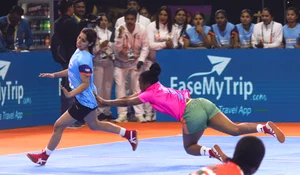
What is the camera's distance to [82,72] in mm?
11742

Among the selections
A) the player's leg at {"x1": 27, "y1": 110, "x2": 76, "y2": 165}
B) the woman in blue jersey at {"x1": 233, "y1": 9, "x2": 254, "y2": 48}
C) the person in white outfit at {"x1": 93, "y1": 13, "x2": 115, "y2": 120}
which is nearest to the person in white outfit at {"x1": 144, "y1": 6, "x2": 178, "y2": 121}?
the person in white outfit at {"x1": 93, "y1": 13, "x2": 115, "y2": 120}

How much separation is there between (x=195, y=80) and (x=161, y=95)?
7189 millimetres

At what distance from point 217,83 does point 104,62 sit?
238cm

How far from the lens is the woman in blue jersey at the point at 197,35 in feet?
58.8

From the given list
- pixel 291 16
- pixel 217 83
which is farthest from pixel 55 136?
pixel 291 16

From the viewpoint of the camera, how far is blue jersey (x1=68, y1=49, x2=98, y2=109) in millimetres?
11773

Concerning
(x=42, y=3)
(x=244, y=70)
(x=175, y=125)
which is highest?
(x=42, y=3)

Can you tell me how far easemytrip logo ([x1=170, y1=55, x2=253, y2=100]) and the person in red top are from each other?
12350 millimetres

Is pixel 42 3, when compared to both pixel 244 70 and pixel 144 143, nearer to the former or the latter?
pixel 244 70

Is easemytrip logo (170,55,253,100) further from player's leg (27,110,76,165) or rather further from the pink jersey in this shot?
the pink jersey

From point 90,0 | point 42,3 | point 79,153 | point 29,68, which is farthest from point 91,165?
point 90,0

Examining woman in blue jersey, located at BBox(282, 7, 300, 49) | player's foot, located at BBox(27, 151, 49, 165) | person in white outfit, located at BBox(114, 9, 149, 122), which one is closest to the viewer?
player's foot, located at BBox(27, 151, 49, 165)

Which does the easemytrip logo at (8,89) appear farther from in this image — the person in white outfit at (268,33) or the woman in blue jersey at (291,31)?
the woman in blue jersey at (291,31)

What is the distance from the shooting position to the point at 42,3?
20.6 m
